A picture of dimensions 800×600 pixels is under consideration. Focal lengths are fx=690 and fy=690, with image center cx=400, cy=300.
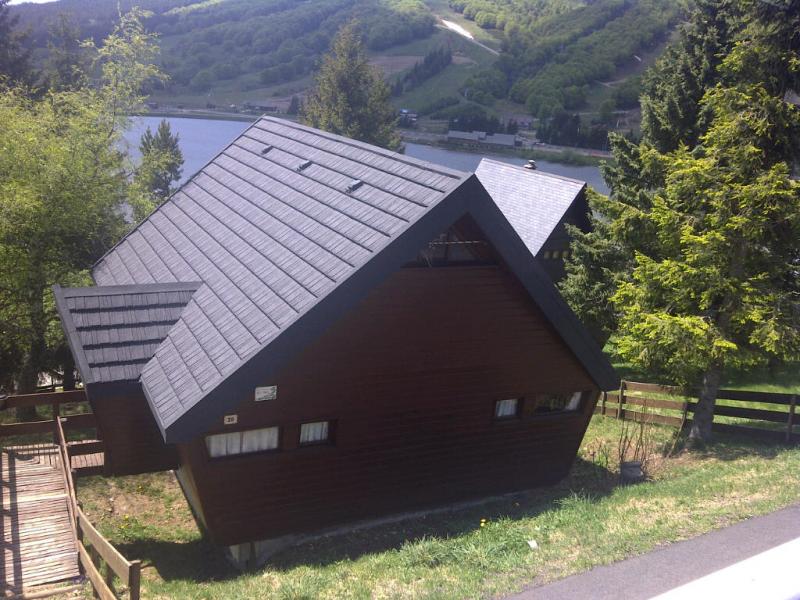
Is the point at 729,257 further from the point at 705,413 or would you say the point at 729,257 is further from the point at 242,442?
the point at 242,442

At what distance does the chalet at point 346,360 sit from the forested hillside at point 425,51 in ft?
220

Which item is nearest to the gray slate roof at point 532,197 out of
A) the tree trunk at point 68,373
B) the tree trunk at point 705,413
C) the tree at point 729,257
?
the tree at point 729,257

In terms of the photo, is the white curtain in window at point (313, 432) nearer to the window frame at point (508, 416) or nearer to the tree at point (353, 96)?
the window frame at point (508, 416)

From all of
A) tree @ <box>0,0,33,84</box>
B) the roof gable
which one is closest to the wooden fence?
the roof gable

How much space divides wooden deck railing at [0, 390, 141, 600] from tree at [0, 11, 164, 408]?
14.0ft

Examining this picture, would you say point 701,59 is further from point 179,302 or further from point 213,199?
point 179,302

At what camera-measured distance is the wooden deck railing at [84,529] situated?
7.00 m

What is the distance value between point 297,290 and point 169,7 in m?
155

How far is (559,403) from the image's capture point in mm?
12500

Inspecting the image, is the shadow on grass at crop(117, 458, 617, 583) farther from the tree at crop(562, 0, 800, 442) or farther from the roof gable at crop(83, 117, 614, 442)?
the tree at crop(562, 0, 800, 442)

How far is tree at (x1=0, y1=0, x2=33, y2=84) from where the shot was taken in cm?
4131

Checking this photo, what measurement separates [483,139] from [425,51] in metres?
69.1

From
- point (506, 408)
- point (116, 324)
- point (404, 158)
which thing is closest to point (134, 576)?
point (116, 324)

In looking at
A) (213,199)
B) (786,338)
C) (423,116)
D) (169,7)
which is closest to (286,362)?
(213,199)
